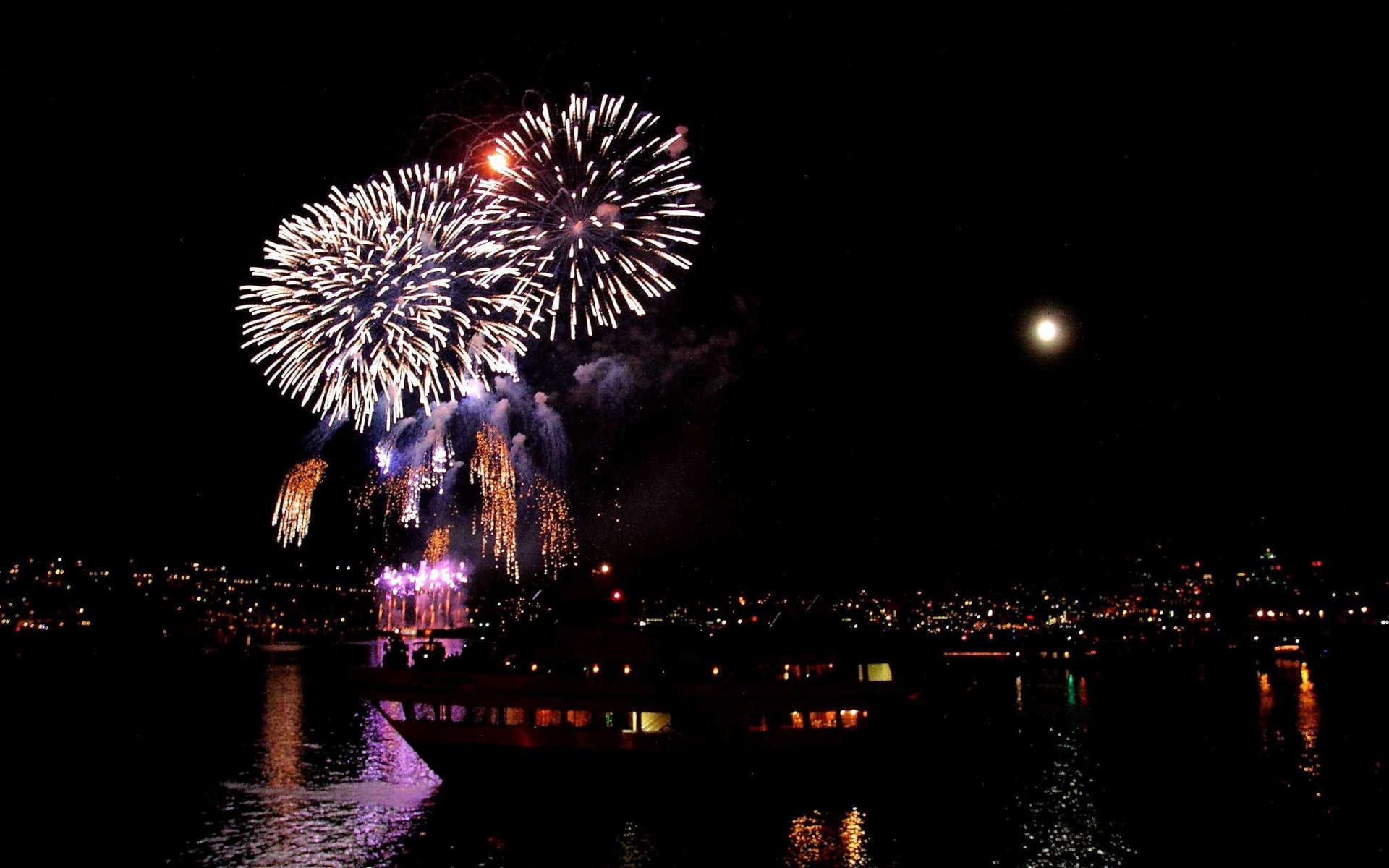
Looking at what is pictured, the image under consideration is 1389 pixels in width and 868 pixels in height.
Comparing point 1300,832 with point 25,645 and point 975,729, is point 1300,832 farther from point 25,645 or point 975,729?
point 25,645

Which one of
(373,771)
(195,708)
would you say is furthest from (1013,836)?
(195,708)

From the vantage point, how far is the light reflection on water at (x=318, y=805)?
2952 centimetres

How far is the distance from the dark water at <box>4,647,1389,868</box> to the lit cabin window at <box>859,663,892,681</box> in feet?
10.6

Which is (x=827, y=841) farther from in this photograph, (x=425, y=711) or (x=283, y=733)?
(x=283, y=733)

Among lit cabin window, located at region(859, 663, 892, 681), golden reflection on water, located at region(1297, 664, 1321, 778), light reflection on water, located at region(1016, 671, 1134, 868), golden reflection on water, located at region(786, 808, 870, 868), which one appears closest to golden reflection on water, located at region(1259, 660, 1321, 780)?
golden reflection on water, located at region(1297, 664, 1321, 778)

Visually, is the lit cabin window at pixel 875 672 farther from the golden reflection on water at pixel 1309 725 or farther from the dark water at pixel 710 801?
the golden reflection on water at pixel 1309 725

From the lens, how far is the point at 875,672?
39.6 m

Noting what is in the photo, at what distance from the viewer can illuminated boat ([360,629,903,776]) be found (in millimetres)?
33688

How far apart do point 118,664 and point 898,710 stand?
106896 mm

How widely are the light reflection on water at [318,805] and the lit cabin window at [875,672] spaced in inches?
683

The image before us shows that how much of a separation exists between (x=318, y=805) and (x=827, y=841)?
1858 centimetres

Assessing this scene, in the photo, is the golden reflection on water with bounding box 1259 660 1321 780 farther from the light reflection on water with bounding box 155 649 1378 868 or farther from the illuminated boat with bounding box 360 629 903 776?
the illuminated boat with bounding box 360 629 903 776

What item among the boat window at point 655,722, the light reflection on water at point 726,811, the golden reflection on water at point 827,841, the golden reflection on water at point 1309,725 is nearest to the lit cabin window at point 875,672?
the light reflection on water at point 726,811

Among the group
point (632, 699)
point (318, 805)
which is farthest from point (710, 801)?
point (318, 805)
